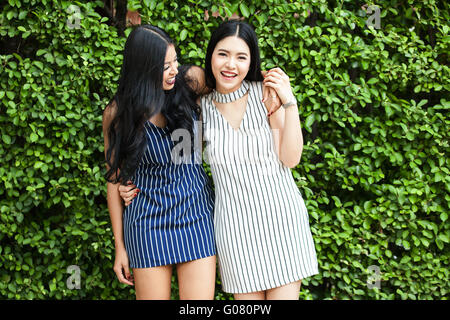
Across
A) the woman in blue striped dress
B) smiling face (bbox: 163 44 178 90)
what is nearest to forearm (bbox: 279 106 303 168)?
the woman in blue striped dress

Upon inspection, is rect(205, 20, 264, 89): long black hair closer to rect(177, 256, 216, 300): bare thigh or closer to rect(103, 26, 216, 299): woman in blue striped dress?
rect(103, 26, 216, 299): woman in blue striped dress

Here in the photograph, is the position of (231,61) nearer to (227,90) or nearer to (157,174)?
(227,90)

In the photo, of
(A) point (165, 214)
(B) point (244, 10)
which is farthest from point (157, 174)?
(B) point (244, 10)

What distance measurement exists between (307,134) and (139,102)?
139cm

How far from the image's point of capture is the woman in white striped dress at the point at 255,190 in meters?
2.17

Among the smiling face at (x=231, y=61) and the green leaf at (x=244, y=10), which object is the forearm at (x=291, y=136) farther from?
the green leaf at (x=244, y=10)

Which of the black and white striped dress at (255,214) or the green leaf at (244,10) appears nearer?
the black and white striped dress at (255,214)

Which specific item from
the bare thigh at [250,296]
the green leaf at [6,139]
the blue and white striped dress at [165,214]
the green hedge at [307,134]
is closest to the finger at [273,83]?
the blue and white striped dress at [165,214]

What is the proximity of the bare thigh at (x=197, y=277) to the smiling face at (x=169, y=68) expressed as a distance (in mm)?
821

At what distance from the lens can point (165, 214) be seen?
7.19ft

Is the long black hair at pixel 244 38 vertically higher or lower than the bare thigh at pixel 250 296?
higher

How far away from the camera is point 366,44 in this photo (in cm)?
315

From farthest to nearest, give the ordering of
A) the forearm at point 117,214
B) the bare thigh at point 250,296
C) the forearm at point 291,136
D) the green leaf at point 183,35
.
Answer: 1. the green leaf at point 183,35
2. the forearm at point 117,214
3. the bare thigh at point 250,296
4. the forearm at point 291,136
